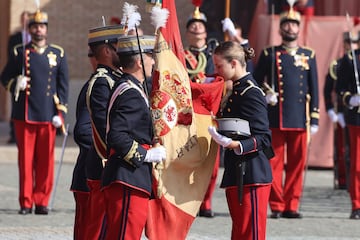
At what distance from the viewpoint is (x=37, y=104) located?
11.5 m

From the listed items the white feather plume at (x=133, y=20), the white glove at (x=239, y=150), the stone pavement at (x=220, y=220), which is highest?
the white feather plume at (x=133, y=20)

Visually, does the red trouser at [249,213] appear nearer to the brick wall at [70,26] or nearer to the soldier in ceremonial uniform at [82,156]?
the soldier in ceremonial uniform at [82,156]

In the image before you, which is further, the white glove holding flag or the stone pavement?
the white glove holding flag

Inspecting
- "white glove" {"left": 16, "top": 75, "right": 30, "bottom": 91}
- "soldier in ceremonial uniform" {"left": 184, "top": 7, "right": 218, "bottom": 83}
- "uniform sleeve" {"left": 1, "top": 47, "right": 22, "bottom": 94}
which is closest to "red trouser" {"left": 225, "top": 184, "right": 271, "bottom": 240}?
"soldier in ceremonial uniform" {"left": 184, "top": 7, "right": 218, "bottom": 83}

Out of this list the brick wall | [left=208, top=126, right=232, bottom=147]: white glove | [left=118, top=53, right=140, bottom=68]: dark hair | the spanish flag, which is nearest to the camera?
[left=118, top=53, right=140, bottom=68]: dark hair

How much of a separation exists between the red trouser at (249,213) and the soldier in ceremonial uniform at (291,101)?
3.93 m

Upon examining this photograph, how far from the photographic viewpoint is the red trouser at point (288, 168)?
1142cm

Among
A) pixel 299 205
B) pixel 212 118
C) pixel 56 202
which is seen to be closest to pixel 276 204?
pixel 299 205

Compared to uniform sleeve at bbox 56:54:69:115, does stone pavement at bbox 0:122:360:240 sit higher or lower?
lower

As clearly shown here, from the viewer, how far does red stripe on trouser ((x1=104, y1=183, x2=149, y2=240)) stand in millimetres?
6730

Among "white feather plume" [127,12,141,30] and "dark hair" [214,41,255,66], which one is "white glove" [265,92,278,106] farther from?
"white feather plume" [127,12,141,30]

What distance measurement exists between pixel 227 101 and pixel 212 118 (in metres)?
0.14

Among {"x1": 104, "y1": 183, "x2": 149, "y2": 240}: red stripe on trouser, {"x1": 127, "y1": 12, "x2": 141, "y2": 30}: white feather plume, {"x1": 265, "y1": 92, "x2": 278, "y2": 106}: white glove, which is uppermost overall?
{"x1": 127, "y1": 12, "x2": 141, "y2": 30}: white feather plume

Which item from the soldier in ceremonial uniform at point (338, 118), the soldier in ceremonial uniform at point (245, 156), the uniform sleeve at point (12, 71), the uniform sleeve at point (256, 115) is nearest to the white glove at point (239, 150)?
the soldier in ceremonial uniform at point (245, 156)
